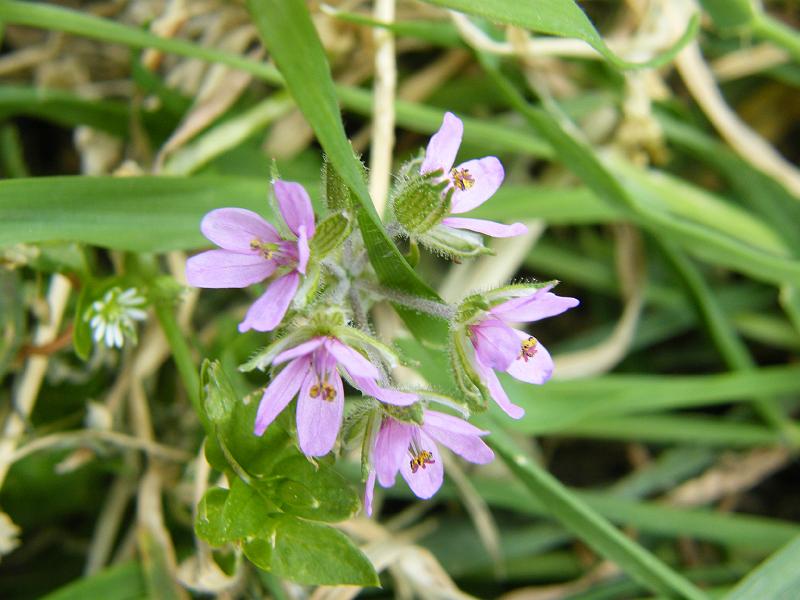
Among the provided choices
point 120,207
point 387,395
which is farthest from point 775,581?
point 120,207

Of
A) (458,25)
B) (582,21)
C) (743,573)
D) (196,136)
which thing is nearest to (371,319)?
(196,136)

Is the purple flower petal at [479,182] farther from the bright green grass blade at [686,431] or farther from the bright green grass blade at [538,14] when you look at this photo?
the bright green grass blade at [686,431]

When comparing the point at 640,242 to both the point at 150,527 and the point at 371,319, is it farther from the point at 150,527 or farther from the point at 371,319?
the point at 150,527

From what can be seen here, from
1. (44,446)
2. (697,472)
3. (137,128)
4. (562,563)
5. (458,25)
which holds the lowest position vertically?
(562,563)

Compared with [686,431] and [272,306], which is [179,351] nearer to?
[272,306]

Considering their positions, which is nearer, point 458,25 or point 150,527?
point 150,527

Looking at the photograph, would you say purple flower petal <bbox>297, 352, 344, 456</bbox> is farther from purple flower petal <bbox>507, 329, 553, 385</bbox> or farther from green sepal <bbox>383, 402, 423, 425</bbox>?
purple flower petal <bbox>507, 329, 553, 385</bbox>

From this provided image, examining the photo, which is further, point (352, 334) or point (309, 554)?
point (309, 554)
